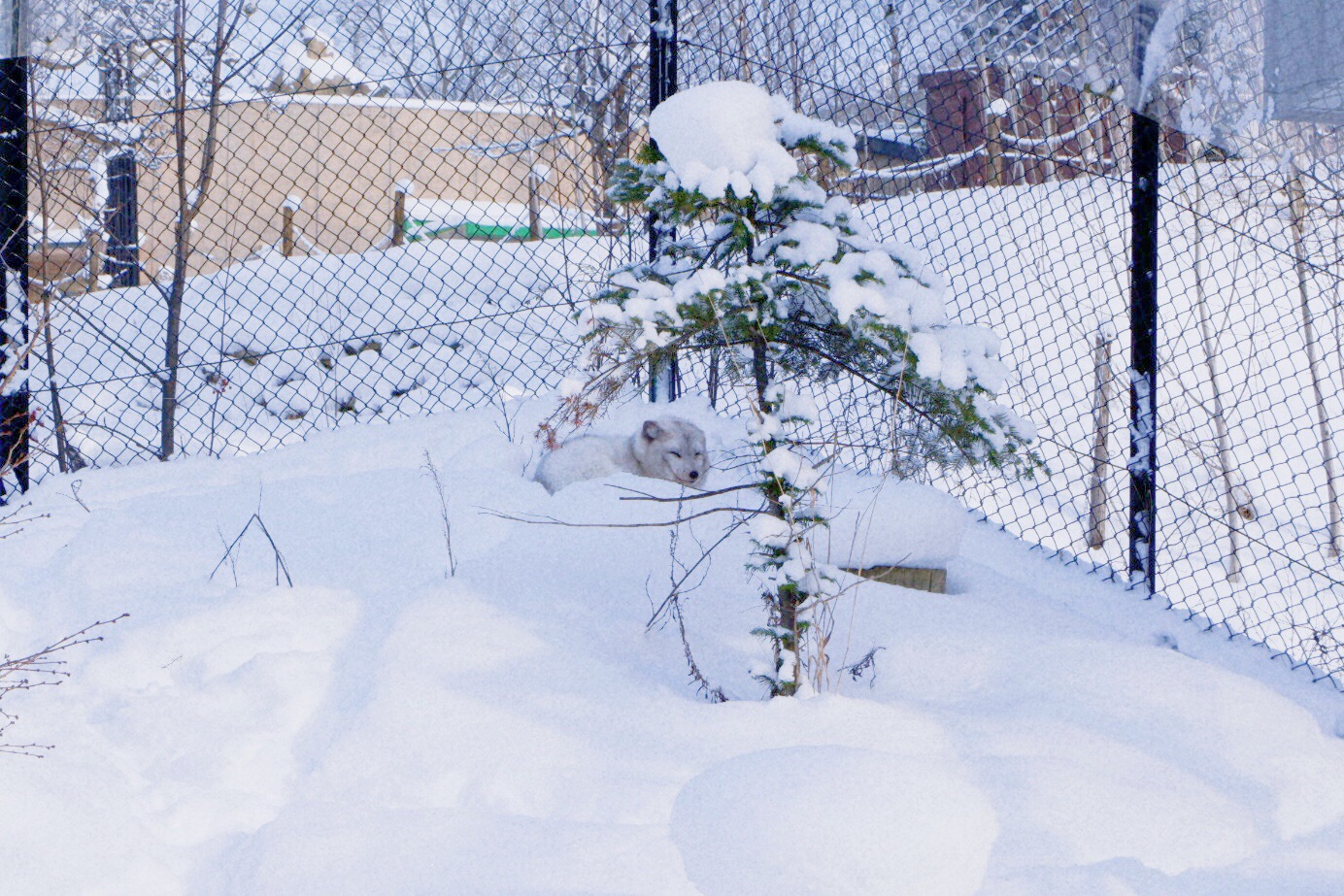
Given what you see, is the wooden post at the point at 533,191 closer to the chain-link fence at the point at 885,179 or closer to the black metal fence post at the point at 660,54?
the chain-link fence at the point at 885,179

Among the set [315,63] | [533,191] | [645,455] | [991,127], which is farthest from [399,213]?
[645,455]

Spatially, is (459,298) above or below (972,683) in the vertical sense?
above

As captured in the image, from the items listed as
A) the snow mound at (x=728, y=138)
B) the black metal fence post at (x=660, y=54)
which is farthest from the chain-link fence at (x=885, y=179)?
the snow mound at (x=728, y=138)

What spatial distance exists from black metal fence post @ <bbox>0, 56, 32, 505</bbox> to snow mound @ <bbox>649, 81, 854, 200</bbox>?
3.32m

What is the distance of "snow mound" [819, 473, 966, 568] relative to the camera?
4.02 meters

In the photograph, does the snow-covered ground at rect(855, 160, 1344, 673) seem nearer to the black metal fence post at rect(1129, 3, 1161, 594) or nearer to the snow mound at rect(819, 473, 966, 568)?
the black metal fence post at rect(1129, 3, 1161, 594)

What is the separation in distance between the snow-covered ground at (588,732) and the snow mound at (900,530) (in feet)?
0.76

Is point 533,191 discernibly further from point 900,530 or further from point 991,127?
point 900,530

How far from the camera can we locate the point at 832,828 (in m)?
2.26

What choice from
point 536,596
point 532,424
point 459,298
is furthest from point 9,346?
point 459,298

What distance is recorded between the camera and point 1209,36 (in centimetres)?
329

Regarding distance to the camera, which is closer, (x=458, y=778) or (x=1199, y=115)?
(x=458, y=778)

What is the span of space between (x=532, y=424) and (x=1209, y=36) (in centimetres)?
363

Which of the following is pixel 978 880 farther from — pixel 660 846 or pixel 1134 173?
pixel 1134 173
